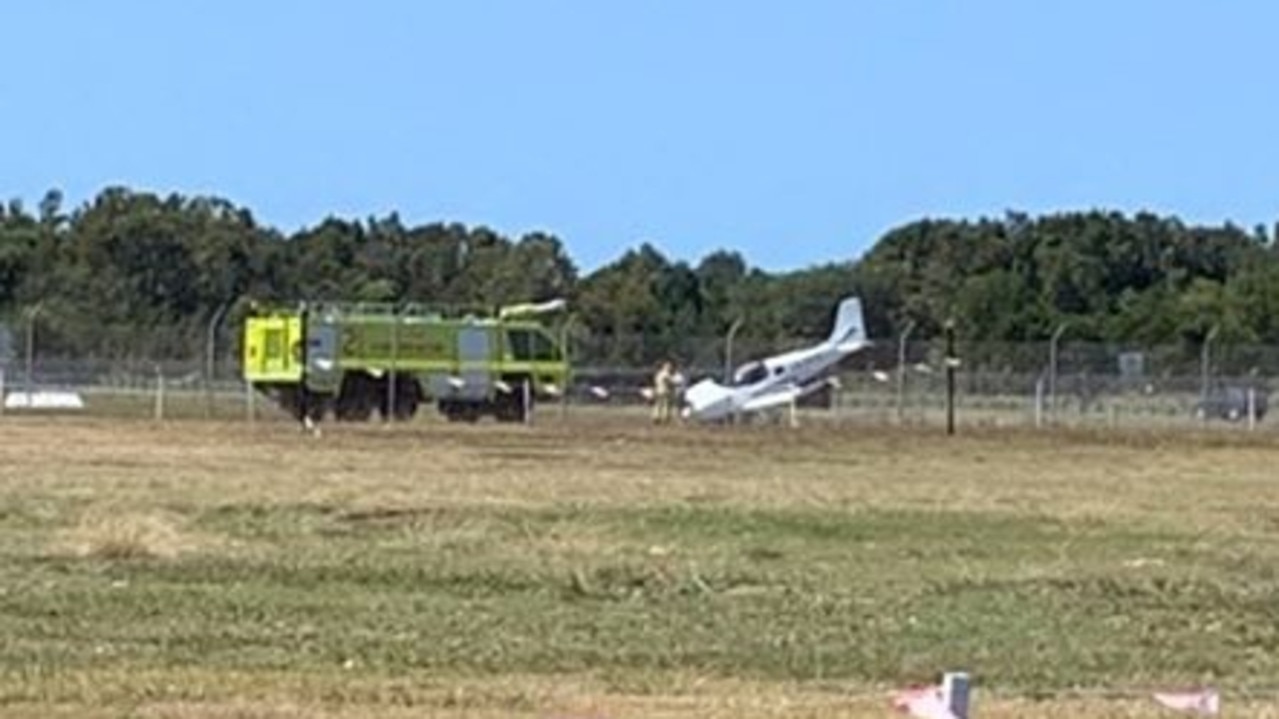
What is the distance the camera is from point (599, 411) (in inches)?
2835

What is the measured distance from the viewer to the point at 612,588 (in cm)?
2153

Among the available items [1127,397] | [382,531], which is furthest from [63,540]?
[1127,397]

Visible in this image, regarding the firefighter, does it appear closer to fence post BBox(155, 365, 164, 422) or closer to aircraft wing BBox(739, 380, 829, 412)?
aircraft wing BBox(739, 380, 829, 412)

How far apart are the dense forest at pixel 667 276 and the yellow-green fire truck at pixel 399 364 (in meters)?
26.5

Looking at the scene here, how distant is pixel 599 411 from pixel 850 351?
7.81 m

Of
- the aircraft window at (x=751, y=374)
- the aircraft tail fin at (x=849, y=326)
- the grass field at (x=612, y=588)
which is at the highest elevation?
the aircraft tail fin at (x=849, y=326)

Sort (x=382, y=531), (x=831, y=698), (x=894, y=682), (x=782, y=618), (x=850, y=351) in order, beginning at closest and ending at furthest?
(x=831, y=698) < (x=894, y=682) < (x=782, y=618) < (x=382, y=531) < (x=850, y=351)

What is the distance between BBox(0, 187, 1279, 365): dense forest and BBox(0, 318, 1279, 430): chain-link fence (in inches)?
857

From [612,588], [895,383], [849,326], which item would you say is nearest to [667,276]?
[849,326]

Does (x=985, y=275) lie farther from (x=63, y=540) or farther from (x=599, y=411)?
(x=63, y=540)

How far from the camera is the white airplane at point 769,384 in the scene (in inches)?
2712

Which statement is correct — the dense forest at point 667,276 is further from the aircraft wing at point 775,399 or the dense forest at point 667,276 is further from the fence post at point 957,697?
the fence post at point 957,697

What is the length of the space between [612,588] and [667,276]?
115825mm

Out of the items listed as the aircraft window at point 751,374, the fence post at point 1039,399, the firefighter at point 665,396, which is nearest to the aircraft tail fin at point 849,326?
the aircraft window at point 751,374
